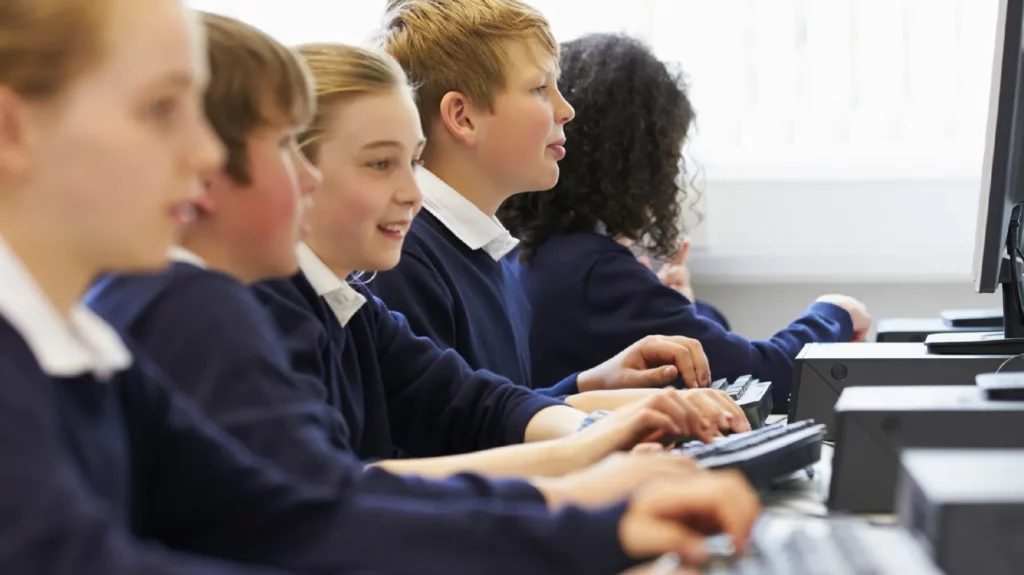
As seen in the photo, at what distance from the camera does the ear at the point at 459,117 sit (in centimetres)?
195

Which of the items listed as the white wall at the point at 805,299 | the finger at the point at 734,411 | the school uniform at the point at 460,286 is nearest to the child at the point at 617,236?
the school uniform at the point at 460,286

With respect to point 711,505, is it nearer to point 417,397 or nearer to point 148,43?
point 148,43

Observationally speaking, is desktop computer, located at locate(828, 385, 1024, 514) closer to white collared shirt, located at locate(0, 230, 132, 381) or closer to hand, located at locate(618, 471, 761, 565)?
hand, located at locate(618, 471, 761, 565)

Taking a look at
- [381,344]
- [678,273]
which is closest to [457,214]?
[381,344]

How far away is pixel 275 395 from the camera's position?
89cm

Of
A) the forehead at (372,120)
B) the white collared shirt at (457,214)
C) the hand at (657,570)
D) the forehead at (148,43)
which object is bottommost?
the white collared shirt at (457,214)

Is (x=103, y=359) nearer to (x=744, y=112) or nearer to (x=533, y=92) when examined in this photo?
(x=533, y=92)

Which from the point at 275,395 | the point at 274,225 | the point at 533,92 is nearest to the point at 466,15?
the point at 533,92

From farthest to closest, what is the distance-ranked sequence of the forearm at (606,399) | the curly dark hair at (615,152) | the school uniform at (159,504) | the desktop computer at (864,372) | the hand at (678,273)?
1. the hand at (678,273)
2. the curly dark hair at (615,152)
3. the forearm at (606,399)
4. the desktop computer at (864,372)
5. the school uniform at (159,504)

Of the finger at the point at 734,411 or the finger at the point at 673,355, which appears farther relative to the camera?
the finger at the point at 673,355

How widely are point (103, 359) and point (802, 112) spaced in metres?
2.72

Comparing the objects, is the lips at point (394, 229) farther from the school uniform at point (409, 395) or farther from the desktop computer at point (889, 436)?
the desktop computer at point (889, 436)

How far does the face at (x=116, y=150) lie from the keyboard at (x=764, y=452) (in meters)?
0.54

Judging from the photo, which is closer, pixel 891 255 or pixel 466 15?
pixel 466 15
